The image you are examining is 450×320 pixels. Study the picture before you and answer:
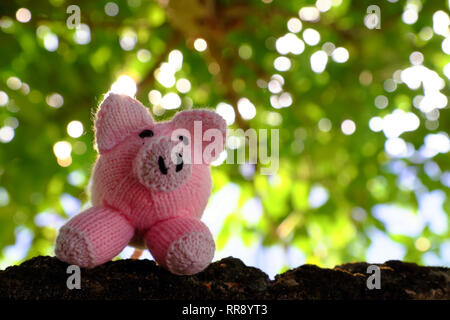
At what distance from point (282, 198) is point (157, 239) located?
122 centimetres

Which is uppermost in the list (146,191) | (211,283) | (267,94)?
(267,94)

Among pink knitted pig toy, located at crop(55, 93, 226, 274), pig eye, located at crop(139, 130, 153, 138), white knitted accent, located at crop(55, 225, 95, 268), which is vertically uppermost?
pig eye, located at crop(139, 130, 153, 138)

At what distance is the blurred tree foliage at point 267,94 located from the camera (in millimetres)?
1209

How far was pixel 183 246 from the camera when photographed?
0.45m

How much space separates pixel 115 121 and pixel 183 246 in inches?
7.3

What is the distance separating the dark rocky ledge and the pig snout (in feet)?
0.33

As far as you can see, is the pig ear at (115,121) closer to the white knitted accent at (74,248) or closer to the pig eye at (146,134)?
the pig eye at (146,134)

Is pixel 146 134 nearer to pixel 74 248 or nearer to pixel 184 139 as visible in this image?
pixel 184 139

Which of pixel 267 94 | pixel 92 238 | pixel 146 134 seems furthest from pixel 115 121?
pixel 267 94

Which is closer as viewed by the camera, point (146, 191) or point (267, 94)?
point (146, 191)

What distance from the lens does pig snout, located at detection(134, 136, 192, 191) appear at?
461 mm

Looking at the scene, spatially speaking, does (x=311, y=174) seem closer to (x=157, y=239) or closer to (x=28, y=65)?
(x=28, y=65)

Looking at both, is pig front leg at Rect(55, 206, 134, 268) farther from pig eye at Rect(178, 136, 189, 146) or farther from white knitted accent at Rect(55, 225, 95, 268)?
pig eye at Rect(178, 136, 189, 146)

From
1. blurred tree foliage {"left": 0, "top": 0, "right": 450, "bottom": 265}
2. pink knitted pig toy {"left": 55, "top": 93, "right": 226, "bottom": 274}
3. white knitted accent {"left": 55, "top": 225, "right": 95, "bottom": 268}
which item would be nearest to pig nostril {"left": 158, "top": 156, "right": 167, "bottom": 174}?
pink knitted pig toy {"left": 55, "top": 93, "right": 226, "bottom": 274}
